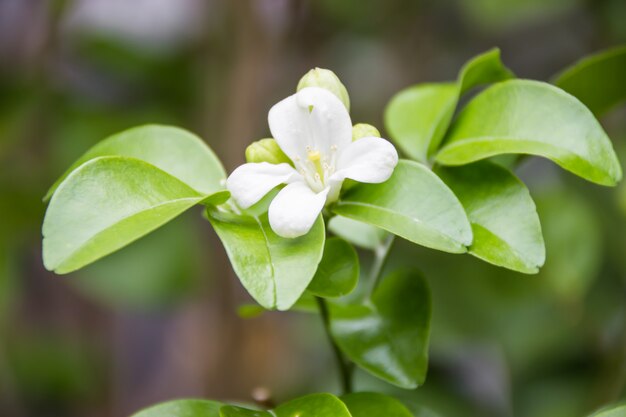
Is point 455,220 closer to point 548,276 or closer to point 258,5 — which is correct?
point 548,276

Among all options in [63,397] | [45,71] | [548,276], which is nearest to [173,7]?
[45,71]

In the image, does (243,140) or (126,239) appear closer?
(126,239)

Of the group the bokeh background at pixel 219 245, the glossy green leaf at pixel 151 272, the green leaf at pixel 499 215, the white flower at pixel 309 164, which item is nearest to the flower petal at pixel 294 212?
the white flower at pixel 309 164

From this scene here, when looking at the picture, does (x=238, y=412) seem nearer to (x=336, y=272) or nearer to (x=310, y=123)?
(x=336, y=272)

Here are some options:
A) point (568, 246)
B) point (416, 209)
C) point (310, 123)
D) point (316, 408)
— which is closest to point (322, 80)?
point (310, 123)

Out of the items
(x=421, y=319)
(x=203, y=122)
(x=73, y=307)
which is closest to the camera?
(x=421, y=319)

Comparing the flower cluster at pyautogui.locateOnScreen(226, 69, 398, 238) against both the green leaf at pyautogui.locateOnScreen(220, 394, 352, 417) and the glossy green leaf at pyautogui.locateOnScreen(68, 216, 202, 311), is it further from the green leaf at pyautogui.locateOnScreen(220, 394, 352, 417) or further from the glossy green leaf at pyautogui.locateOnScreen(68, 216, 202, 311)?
the glossy green leaf at pyautogui.locateOnScreen(68, 216, 202, 311)

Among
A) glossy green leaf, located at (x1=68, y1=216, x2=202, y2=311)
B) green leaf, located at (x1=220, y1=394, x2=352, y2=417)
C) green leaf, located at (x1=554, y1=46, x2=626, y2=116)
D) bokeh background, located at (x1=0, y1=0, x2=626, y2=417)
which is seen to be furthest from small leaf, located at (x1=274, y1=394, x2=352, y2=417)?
glossy green leaf, located at (x1=68, y1=216, x2=202, y2=311)
